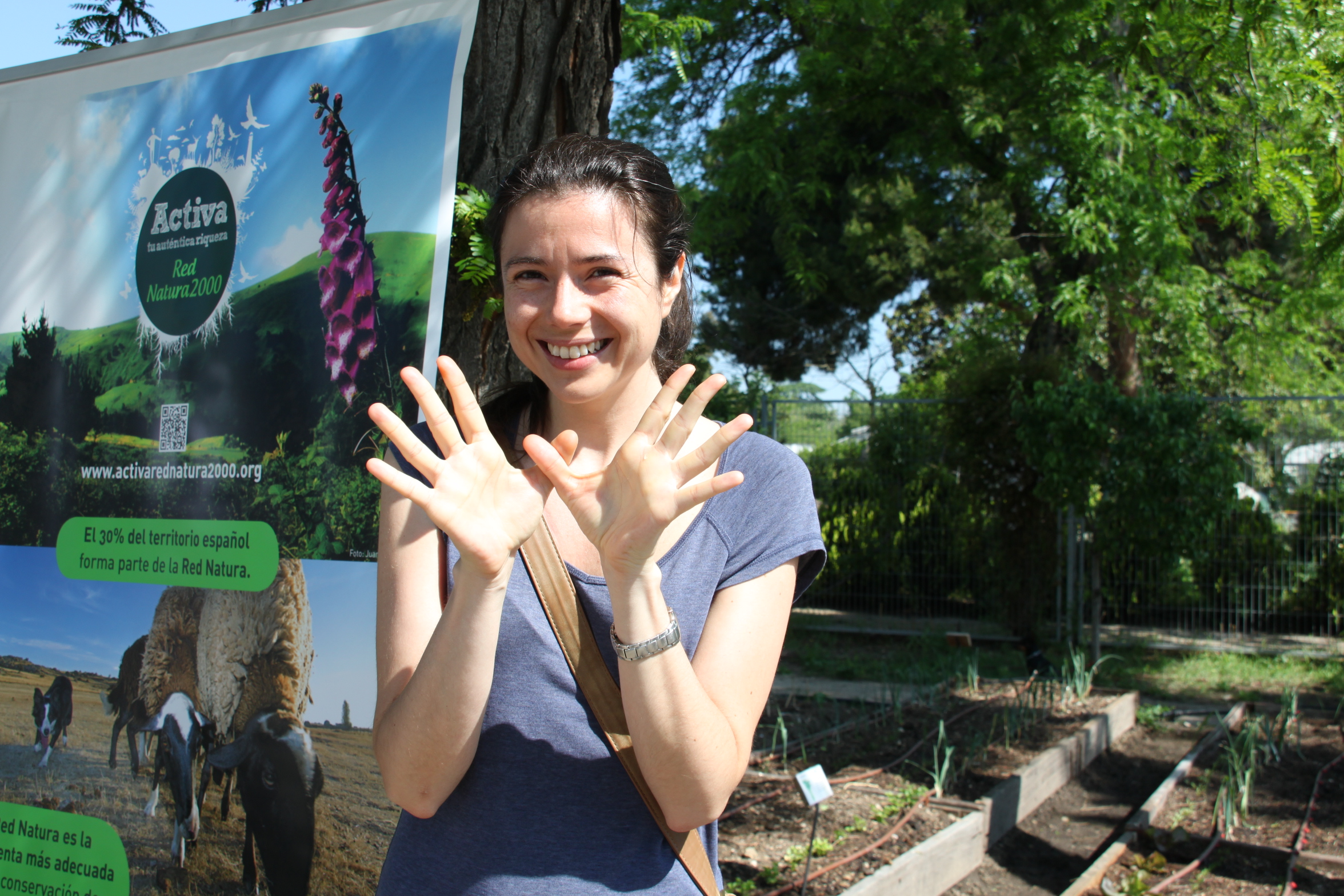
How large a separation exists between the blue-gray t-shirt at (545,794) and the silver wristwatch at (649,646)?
167 millimetres

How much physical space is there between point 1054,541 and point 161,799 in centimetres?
731

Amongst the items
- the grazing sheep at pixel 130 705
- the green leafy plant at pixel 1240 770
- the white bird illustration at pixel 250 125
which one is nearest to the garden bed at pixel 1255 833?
the green leafy plant at pixel 1240 770

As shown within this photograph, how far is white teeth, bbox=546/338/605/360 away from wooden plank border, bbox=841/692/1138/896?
2414mm

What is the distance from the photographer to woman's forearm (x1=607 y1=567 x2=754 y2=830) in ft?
3.64

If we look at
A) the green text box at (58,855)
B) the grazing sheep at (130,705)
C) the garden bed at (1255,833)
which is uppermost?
the grazing sheep at (130,705)

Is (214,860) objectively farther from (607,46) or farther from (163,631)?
(607,46)

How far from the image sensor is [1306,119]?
3.58 m

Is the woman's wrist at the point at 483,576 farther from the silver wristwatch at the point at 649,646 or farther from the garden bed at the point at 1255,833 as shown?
the garden bed at the point at 1255,833

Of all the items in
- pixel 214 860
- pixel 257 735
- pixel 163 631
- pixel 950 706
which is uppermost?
pixel 163 631

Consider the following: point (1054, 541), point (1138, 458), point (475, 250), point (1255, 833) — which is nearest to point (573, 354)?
point (475, 250)

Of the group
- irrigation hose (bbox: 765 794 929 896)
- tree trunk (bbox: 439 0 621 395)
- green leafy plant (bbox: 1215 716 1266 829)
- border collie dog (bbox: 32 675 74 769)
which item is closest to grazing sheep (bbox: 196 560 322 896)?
border collie dog (bbox: 32 675 74 769)

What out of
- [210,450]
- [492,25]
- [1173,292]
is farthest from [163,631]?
[1173,292]

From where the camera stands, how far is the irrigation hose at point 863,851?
10.8ft

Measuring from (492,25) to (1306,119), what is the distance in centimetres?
320
